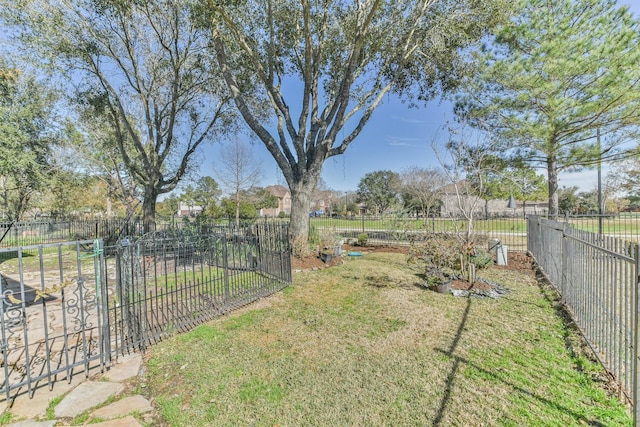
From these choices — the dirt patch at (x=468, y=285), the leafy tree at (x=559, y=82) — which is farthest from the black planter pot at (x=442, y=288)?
the leafy tree at (x=559, y=82)

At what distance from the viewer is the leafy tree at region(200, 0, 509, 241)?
8.02 m

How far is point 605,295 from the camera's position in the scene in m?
3.05

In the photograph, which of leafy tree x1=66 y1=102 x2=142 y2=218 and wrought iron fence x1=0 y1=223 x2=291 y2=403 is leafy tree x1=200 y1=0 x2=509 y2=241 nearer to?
wrought iron fence x1=0 y1=223 x2=291 y2=403

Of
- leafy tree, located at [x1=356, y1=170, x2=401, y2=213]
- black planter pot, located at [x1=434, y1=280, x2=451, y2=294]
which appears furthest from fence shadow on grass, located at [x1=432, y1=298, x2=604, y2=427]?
leafy tree, located at [x1=356, y1=170, x2=401, y2=213]

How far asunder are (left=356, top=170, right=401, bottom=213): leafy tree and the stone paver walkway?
Answer: 38.2 m

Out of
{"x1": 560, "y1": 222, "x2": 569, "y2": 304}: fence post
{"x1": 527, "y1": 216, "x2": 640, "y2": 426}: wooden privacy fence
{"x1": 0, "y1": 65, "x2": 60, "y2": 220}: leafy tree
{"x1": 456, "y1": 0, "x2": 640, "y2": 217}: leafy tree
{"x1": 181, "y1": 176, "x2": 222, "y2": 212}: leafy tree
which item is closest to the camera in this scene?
{"x1": 527, "y1": 216, "x2": 640, "y2": 426}: wooden privacy fence

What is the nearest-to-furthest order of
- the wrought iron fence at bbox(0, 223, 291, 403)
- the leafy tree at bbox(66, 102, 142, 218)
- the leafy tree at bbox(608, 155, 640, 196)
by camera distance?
the wrought iron fence at bbox(0, 223, 291, 403), the leafy tree at bbox(66, 102, 142, 218), the leafy tree at bbox(608, 155, 640, 196)

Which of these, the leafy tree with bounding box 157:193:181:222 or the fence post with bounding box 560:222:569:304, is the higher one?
the leafy tree with bounding box 157:193:181:222

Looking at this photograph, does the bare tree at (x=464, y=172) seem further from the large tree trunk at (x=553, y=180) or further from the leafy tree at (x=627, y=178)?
the leafy tree at (x=627, y=178)

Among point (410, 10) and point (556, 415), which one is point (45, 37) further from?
point (556, 415)

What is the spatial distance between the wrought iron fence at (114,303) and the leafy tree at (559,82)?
7066 millimetres

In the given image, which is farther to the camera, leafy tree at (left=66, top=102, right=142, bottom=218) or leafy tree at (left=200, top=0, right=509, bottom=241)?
leafy tree at (left=66, top=102, right=142, bottom=218)

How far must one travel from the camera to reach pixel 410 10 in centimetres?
841

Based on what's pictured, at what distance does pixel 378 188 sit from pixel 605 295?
1616 inches
